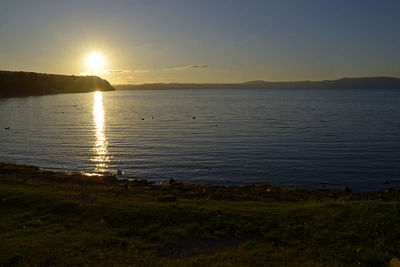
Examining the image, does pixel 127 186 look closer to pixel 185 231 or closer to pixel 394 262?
pixel 185 231

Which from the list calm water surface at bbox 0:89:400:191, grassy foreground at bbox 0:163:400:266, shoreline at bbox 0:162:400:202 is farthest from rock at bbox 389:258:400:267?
calm water surface at bbox 0:89:400:191

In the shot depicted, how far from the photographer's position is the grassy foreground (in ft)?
35.6

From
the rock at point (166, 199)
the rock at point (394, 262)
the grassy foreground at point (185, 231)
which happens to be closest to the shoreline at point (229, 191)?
the rock at point (166, 199)

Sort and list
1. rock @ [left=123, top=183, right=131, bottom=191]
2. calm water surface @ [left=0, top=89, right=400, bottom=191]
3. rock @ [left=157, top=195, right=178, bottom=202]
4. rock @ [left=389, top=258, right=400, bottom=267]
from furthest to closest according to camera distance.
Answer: calm water surface @ [left=0, top=89, right=400, bottom=191]
rock @ [left=123, top=183, right=131, bottom=191]
rock @ [left=157, top=195, right=178, bottom=202]
rock @ [left=389, top=258, right=400, bottom=267]

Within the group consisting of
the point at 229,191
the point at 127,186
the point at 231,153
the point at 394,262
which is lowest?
the point at 229,191

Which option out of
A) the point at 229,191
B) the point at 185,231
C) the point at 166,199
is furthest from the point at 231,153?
the point at 185,231

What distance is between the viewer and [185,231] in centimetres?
1323

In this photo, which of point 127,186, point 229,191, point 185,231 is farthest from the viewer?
point 127,186

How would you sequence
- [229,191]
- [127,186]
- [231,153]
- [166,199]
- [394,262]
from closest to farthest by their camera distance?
[394,262] → [166,199] → [229,191] → [127,186] → [231,153]

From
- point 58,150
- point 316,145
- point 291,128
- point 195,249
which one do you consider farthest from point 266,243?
point 291,128

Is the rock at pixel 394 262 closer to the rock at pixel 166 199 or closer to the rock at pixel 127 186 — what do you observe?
the rock at pixel 166 199

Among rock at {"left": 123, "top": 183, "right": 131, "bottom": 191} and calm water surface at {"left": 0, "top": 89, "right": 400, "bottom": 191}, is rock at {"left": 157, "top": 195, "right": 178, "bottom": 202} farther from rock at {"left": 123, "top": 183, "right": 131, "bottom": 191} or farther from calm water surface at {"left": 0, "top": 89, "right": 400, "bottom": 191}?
calm water surface at {"left": 0, "top": 89, "right": 400, "bottom": 191}

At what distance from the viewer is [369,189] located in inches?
917

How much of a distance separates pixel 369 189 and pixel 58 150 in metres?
35.5
